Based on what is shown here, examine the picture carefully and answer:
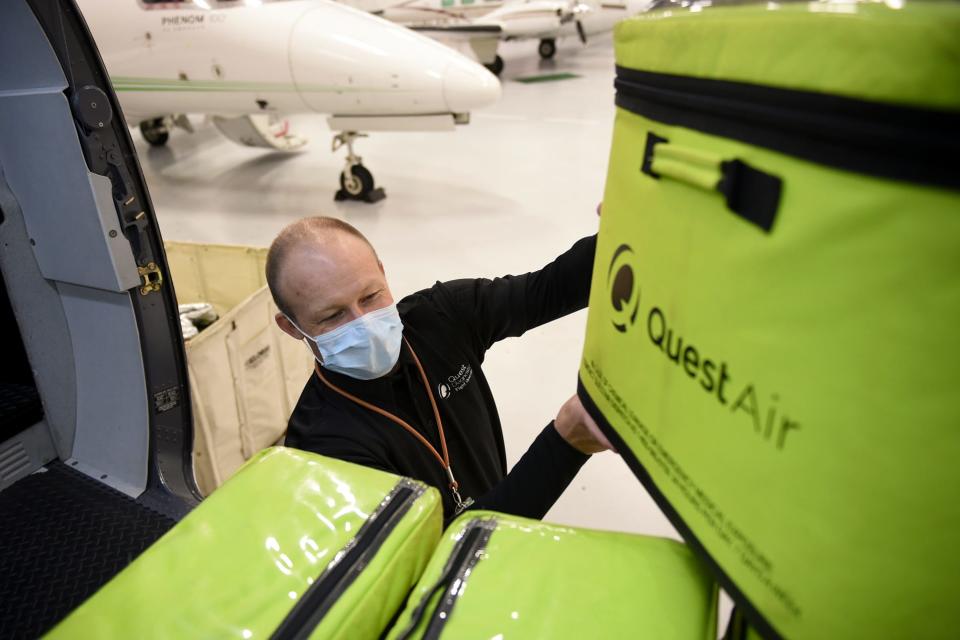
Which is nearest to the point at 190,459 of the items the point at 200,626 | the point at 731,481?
the point at 200,626

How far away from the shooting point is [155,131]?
6.20 metres

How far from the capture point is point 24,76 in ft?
3.66

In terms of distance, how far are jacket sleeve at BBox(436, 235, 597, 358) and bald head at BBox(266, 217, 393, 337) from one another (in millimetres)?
243

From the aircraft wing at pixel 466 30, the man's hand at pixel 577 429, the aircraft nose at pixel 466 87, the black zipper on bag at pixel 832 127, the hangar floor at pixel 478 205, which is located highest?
the aircraft wing at pixel 466 30

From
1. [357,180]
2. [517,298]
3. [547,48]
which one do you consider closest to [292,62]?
[357,180]

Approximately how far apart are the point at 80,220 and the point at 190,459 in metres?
0.60

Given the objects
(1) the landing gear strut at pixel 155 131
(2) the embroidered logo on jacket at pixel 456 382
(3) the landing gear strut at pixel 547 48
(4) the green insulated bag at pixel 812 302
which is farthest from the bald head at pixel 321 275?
(3) the landing gear strut at pixel 547 48

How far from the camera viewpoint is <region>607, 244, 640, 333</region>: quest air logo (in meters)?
0.55

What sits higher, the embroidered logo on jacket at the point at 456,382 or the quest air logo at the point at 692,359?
the quest air logo at the point at 692,359

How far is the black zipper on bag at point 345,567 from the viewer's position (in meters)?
0.47

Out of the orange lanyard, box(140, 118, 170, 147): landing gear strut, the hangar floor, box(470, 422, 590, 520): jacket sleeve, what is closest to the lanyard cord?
the orange lanyard

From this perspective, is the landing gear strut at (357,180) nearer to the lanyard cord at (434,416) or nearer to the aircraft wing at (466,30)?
the lanyard cord at (434,416)

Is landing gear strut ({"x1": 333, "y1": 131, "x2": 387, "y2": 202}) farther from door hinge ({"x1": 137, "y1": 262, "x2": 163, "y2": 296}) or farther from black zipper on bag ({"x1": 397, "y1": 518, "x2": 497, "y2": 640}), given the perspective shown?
black zipper on bag ({"x1": 397, "y1": 518, "x2": 497, "y2": 640})

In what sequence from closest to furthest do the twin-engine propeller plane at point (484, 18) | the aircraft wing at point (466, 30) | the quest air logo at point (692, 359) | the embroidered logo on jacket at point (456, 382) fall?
1. the quest air logo at point (692, 359)
2. the embroidered logo on jacket at point (456, 382)
3. the aircraft wing at point (466, 30)
4. the twin-engine propeller plane at point (484, 18)
